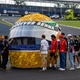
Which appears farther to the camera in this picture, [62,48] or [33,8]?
[33,8]

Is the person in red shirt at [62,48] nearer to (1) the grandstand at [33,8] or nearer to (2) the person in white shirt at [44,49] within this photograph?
(2) the person in white shirt at [44,49]

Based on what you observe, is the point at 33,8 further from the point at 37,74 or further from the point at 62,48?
the point at 37,74

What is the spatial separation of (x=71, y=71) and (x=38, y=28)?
91.9 inches

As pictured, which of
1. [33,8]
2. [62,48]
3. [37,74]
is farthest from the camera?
[33,8]

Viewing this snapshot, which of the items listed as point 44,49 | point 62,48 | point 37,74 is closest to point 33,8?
point 62,48

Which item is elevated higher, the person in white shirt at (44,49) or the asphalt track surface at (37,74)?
the person in white shirt at (44,49)

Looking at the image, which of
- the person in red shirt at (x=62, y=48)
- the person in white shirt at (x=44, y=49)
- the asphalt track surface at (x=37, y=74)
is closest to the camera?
the asphalt track surface at (x=37, y=74)

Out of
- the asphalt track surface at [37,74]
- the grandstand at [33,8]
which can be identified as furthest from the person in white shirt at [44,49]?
the grandstand at [33,8]

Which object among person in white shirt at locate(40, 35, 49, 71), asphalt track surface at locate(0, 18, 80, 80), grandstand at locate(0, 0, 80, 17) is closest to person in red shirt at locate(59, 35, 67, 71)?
asphalt track surface at locate(0, 18, 80, 80)

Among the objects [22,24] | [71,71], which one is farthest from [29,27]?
[71,71]

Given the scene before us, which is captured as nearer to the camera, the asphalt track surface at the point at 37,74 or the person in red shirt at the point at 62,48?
the asphalt track surface at the point at 37,74

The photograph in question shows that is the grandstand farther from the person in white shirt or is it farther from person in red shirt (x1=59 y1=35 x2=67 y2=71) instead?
the person in white shirt

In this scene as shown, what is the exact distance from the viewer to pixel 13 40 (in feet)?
40.8

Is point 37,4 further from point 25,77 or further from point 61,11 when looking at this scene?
point 25,77
